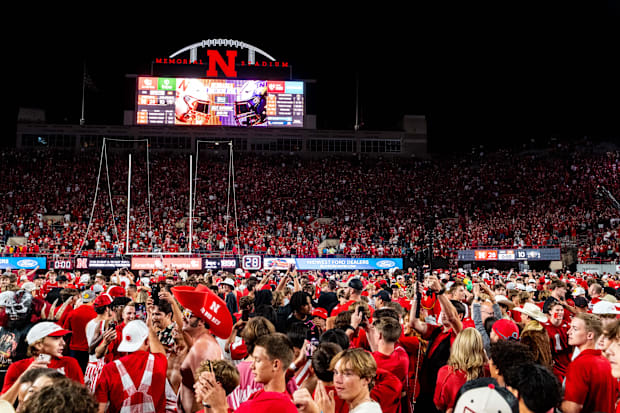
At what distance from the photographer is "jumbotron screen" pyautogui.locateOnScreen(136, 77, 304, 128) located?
128 feet

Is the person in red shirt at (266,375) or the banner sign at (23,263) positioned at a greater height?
the person in red shirt at (266,375)

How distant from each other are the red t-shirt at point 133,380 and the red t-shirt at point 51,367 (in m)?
0.43

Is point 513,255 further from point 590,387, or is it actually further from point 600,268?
point 590,387

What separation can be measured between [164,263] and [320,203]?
1808 cm

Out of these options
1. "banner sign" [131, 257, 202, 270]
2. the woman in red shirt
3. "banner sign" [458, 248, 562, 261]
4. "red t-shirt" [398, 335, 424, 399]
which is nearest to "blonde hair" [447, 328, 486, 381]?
the woman in red shirt

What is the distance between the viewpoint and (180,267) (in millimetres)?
24219

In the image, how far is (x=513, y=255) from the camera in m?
27.2

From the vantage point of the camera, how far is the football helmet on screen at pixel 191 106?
3903cm

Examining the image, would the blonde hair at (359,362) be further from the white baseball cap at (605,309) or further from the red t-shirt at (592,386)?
the white baseball cap at (605,309)

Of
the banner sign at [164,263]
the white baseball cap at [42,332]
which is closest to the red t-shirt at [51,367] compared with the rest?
the white baseball cap at [42,332]

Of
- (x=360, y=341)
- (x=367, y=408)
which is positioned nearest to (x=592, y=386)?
(x=367, y=408)

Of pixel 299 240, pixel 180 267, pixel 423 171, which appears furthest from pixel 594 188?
pixel 180 267

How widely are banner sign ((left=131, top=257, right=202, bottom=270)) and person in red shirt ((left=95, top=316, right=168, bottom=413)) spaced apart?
1887 cm

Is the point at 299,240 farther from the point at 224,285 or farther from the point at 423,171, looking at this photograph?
the point at 224,285
